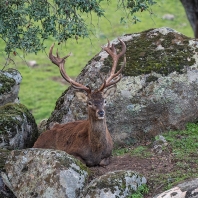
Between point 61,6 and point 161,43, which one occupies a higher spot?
point 61,6

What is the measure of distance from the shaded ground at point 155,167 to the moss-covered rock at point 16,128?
1815mm

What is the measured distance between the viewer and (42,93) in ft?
73.1

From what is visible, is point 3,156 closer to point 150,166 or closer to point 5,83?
point 150,166

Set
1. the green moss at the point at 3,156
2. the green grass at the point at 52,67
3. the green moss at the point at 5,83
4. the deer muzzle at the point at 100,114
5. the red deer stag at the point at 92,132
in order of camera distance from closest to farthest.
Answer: the green moss at the point at 3,156, the deer muzzle at the point at 100,114, the red deer stag at the point at 92,132, the green moss at the point at 5,83, the green grass at the point at 52,67

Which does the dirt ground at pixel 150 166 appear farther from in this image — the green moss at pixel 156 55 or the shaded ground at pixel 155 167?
the green moss at pixel 156 55

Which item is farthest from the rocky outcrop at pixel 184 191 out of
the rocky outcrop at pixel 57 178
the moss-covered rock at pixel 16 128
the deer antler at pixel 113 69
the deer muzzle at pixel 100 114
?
the moss-covered rock at pixel 16 128

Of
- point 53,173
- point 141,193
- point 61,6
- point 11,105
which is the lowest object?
point 141,193

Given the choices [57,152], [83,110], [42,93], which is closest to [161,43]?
[83,110]

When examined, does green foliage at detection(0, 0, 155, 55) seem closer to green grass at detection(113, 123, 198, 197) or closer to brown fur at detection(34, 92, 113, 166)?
brown fur at detection(34, 92, 113, 166)

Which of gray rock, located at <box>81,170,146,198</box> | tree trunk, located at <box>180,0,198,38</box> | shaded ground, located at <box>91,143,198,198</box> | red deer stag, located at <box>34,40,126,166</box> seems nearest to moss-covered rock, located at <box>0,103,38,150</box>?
red deer stag, located at <box>34,40,126,166</box>

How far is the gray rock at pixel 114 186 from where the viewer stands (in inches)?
306

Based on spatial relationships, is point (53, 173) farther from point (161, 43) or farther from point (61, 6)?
point (161, 43)

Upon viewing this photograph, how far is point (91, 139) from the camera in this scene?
391 inches

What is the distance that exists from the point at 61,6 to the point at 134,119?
2636 mm
